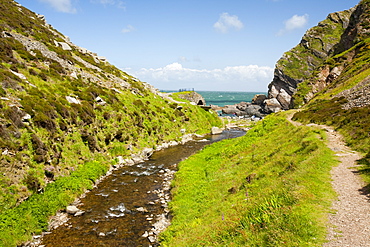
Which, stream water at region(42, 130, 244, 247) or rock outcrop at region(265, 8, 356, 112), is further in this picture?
rock outcrop at region(265, 8, 356, 112)

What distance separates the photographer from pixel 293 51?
585ft

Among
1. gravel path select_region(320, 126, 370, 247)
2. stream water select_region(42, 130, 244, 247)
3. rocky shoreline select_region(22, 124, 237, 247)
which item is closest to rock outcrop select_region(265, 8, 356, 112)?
rocky shoreline select_region(22, 124, 237, 247)

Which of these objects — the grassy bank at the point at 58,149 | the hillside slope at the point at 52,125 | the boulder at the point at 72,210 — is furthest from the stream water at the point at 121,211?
the hillside slope at the point at 52,125

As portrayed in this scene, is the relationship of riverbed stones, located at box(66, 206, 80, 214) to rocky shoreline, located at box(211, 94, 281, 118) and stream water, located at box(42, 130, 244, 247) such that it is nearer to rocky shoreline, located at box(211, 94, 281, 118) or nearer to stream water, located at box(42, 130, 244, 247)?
stream water, located at box(42, 130, 244, 247)

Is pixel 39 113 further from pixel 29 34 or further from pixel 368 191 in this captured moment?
pixel 29 34

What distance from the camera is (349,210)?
10.5 m

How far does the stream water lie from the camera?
16422 millimetres

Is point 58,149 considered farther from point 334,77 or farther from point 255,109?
point 255,109

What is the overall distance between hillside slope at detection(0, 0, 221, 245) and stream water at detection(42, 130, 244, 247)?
87.9 inches

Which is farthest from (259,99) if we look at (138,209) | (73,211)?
(73,211)

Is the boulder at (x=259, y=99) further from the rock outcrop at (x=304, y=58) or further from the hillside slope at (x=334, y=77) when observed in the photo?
the hillside slope at (x=334, y=77)

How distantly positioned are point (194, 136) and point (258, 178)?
45.6 m

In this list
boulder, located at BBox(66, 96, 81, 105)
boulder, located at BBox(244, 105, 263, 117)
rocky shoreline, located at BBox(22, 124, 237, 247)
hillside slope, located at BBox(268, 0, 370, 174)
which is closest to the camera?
rocky shoreline, located at BBox(22, 124, 237, 247)

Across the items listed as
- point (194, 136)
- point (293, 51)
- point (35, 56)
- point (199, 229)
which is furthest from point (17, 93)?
point (293, 51)
